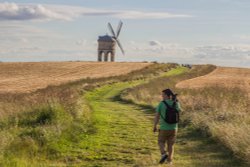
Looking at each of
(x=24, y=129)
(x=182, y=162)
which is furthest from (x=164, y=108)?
(x=24, y=129)

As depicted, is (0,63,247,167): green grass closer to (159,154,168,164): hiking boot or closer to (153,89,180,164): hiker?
(159,154,168,164): hiking boot

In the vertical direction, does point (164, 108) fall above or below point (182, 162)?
above

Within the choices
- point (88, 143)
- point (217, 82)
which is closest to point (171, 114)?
point (88, 143)

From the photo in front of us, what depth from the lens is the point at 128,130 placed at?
18219mm

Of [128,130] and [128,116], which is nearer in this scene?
[128,130]

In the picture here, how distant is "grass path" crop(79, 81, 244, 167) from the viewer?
12.8 meters

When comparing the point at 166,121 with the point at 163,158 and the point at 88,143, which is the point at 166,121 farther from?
the point at 88,143

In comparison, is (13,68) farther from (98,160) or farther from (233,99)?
(98,160)

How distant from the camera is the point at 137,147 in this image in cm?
1474

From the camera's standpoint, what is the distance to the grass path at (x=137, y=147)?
42.1 feet

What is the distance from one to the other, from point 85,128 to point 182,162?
5.59 m

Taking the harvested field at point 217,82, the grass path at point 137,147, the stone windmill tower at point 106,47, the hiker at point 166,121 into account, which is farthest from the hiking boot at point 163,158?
the stone windmill tower at point 106,47

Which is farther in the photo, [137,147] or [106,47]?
[106,47]

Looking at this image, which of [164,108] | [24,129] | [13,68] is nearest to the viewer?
[164,108]
